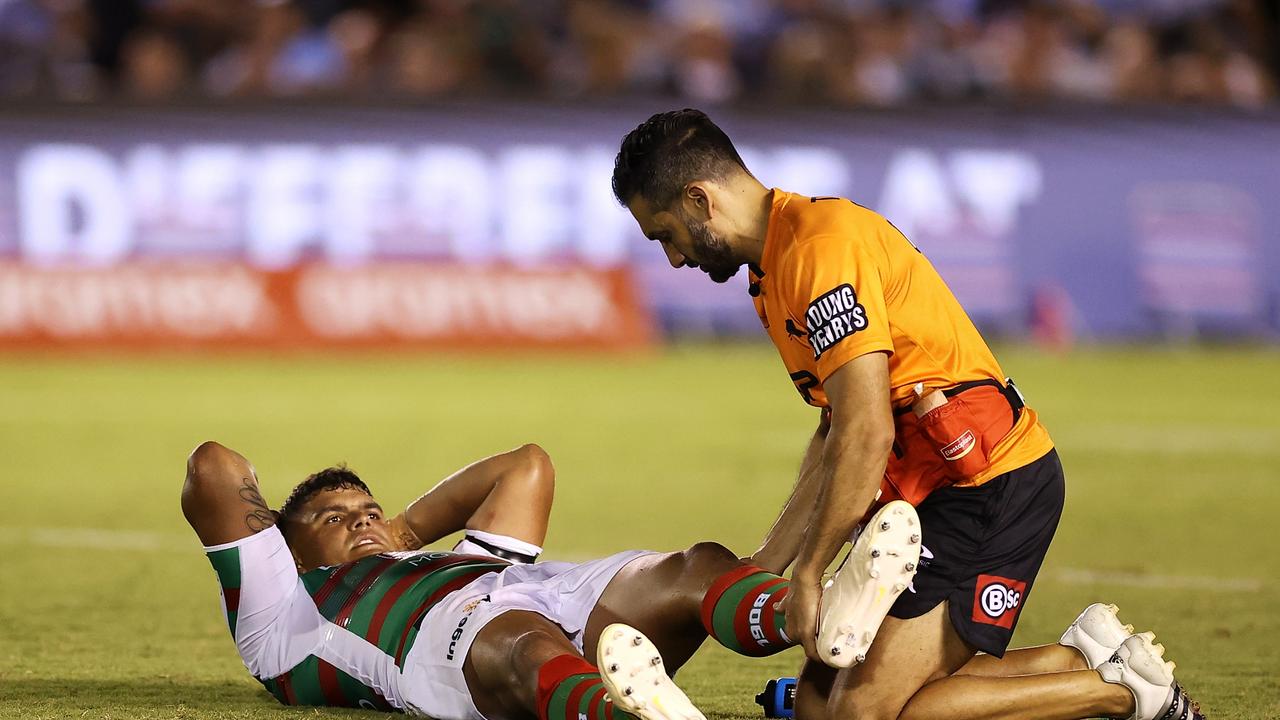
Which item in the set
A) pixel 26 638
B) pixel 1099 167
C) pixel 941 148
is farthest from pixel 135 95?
pixel 26 638

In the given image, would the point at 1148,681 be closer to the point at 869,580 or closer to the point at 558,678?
the point at 869,580

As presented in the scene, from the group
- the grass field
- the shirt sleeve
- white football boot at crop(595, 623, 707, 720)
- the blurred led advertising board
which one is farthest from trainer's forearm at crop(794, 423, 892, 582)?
the blurred led advertising board

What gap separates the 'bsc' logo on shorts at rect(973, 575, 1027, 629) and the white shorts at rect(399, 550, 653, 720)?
92 cm

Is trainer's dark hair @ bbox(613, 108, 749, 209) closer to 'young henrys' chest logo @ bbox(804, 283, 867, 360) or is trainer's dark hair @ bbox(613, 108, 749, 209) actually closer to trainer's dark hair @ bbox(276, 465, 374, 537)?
'young henrys' chest logo @ bbox(804, 283, 867, 360)

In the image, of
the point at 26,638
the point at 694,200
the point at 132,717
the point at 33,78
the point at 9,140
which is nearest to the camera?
the point at 694,200

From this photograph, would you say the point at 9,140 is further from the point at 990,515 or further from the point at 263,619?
the point at 990,515

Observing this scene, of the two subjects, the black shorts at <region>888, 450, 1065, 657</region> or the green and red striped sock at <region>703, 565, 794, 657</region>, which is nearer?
the green and red striped sock at <region>703, 565, 794, 657</region>

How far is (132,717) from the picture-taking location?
520 cm

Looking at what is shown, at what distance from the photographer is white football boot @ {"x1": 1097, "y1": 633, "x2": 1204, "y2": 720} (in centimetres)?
496

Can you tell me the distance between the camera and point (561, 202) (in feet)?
59.8

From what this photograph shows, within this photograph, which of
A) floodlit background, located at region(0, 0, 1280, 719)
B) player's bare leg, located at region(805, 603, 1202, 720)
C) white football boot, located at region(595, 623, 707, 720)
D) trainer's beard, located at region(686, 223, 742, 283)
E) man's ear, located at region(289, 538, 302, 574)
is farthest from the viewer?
floodlit background, located at region(0, 0, 1280, 719)

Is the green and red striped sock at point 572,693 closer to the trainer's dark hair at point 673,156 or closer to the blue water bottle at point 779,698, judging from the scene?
the blue water bottle at point 779,698

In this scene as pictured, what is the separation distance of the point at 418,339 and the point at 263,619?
1264cm

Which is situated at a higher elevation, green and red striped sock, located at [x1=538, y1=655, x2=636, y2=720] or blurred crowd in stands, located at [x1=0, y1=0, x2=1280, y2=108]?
blurred crowd in stands, located at [x1=0, y1=0, x2=1280, y2=108]
